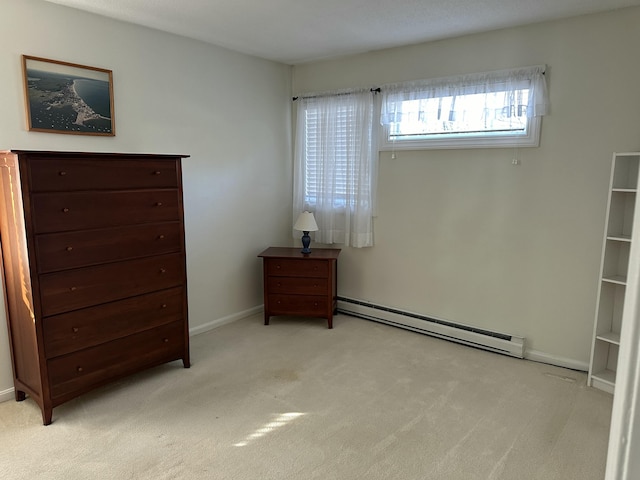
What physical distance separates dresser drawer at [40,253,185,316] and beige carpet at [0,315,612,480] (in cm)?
65

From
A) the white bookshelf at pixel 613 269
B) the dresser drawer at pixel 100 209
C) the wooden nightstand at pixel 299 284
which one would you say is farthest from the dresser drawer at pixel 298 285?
the white bookshelf at pixel 613 269

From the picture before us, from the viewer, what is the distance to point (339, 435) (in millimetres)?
2445

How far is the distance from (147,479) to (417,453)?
1322mm

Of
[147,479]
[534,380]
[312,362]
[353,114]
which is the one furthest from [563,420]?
[353,114]

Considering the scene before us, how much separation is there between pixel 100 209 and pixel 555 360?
10.8ft

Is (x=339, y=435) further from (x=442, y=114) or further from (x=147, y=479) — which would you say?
(x=442, y=114)

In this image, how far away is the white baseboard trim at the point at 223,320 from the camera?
Result: 3.90 metres

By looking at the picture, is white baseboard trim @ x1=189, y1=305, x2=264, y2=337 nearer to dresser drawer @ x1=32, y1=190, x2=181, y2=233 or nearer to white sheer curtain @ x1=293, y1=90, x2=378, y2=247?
white sheer curtain @ x1=293, y1=90, x2=378, y2=247

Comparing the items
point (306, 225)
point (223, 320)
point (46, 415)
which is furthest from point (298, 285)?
point (46, 415)

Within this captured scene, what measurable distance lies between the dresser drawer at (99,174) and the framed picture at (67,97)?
55 centimetres

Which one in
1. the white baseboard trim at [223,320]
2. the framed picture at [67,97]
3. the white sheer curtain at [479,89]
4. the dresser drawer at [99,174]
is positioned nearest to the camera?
the dresser drawer at [99,174]

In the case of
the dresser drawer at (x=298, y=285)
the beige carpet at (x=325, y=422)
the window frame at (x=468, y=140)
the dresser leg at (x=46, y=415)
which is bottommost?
the beige carpet at (x=325, y=422)

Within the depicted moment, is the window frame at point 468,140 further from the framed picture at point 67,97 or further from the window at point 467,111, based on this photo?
the framed picture at point 67,97

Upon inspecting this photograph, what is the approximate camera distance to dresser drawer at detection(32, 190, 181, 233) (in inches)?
95.0
